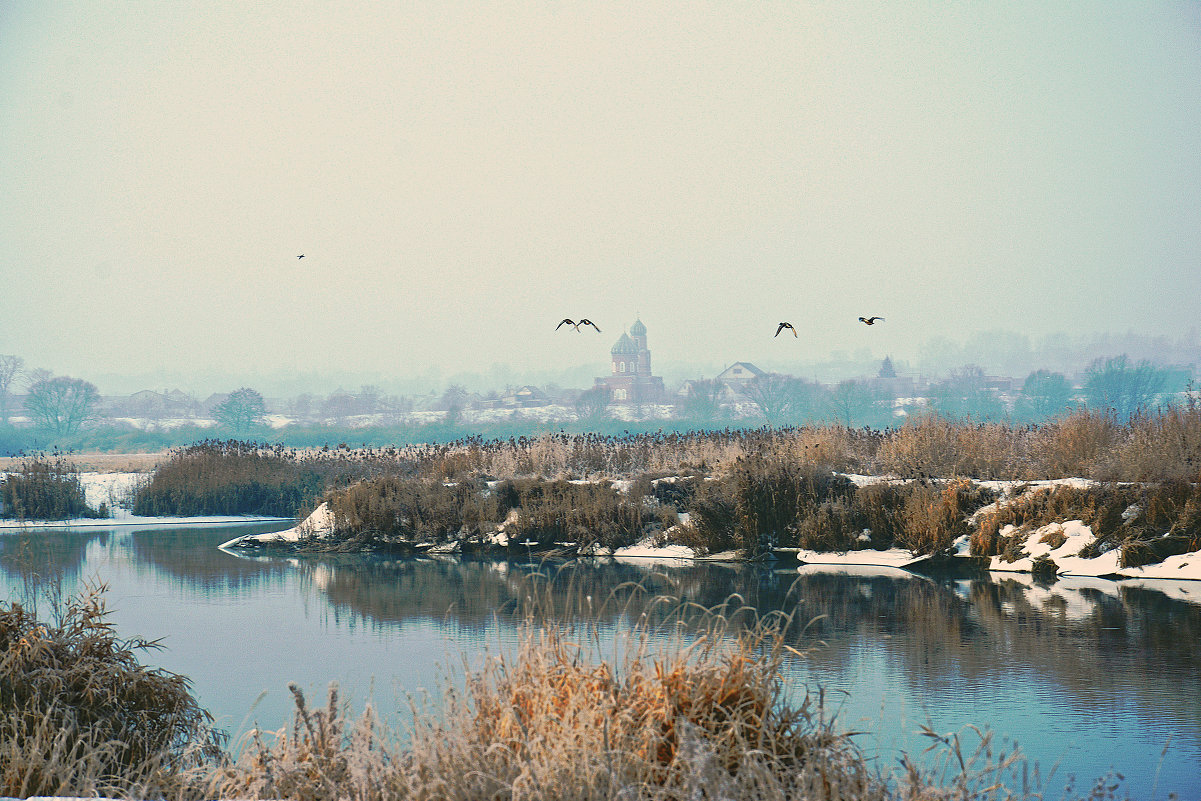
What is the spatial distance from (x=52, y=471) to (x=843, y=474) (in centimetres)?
1969

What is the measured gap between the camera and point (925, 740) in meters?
6.54

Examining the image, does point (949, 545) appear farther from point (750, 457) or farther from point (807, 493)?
point (750, 457)

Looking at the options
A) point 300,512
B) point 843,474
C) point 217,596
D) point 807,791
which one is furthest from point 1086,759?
point 300,512

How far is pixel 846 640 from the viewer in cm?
997

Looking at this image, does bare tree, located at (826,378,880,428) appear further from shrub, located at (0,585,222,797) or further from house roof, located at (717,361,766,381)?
shrub, located at (0,585,222,797)

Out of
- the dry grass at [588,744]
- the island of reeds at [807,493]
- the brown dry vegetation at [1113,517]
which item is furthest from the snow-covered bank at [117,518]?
the dry grass at [588,744]

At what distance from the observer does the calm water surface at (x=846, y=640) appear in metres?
6.82

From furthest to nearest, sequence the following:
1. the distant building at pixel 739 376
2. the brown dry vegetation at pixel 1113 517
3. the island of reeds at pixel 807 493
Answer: the distant building at pixel 739 376 < the island of reeds at pixel 807 493 < the brown dry vegetation at pixel 1113 517

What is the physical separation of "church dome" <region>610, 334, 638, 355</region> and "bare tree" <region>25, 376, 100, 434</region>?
196 ft

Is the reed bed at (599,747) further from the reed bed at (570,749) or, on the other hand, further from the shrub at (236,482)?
the shrub at (236,482)

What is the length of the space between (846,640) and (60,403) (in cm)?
8401

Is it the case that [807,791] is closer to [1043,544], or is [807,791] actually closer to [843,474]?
[1043,544]

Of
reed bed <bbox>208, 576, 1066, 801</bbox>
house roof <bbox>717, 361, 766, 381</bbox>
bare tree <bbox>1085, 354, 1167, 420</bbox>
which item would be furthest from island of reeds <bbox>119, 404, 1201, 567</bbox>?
house roof <bbox>717, 361, 766, 381</bbox>

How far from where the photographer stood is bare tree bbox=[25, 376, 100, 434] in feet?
265
